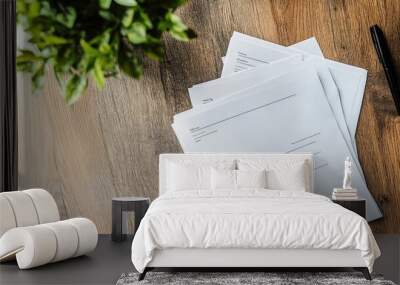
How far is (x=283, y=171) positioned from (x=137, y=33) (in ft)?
16.8

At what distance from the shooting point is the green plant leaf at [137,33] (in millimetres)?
1136

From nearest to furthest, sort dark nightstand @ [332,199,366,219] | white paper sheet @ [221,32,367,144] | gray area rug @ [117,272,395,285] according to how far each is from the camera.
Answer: gray area rug @ [117,272,395,285] < dark nightstand @ [332,199,366,219] < white paper sheet @ [221,32,367,144]

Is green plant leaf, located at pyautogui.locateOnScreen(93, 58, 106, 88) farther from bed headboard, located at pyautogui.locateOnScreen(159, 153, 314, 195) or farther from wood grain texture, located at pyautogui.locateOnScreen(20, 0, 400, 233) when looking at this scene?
wood grain texture, located at pyautogui.locateOnScreen(20, 0, 400, 233)

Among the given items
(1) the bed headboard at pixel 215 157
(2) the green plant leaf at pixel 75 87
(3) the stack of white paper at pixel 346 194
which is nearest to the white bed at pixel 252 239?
(3) the stack of white paper at pixel 346 194

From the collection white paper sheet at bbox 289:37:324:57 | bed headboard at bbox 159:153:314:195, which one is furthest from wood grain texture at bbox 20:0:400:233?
bed headboard at bbox 159:153:314:195

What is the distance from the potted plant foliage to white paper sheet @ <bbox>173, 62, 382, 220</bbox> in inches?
211

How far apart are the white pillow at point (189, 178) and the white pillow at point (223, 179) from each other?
73mm

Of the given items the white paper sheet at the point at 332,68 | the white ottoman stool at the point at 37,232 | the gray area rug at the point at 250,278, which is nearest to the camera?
the gray area rug at the point at 250,278

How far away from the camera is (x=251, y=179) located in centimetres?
603

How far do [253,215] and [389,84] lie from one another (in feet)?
8.49

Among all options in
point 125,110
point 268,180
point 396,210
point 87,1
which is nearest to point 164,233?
point 268,180

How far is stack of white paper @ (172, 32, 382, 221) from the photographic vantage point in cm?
655

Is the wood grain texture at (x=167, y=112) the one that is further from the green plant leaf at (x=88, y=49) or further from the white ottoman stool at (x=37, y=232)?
the green plant leaf at (x=88, y=49)

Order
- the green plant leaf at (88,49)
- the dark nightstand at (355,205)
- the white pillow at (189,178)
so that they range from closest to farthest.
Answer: the green plant leaf at (88,49) → the dark nightstand at (355,205) → the white pillow at (189,178)
